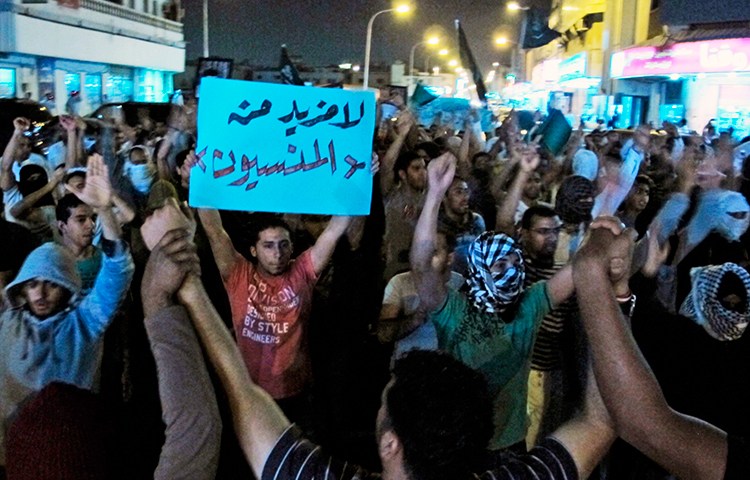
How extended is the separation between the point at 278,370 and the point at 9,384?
48.0 inches

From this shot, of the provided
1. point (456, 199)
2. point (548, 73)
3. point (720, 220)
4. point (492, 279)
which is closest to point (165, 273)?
point (492, 279)

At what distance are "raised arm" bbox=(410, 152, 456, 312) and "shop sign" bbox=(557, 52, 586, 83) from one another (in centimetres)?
3012

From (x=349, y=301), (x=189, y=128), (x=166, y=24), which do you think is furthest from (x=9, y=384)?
(x=166, y=24)

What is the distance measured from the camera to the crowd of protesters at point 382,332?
2053mm

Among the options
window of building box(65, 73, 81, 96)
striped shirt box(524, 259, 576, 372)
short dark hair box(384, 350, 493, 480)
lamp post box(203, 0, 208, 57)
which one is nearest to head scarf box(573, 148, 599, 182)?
striped shirt box(524, 259, 576, 372)

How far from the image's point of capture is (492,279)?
3.40 m

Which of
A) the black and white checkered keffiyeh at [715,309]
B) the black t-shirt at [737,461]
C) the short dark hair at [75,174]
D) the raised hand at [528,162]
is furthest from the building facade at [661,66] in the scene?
the black t-shirt at [737,461]

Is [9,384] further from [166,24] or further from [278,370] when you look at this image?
[166,24]

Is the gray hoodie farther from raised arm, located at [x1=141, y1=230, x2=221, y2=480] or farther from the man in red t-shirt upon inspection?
raised arm, located at [x1=141, y1=230, x2=221, y2=480]

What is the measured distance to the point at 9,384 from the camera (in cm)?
332

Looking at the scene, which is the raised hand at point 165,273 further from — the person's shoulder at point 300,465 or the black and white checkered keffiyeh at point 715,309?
the black and white checkered keffiyeh at point 715,309

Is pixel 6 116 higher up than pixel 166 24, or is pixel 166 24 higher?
pixel 166 24

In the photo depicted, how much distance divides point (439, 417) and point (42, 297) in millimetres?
2198

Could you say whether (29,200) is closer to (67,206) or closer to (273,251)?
(67,206)
